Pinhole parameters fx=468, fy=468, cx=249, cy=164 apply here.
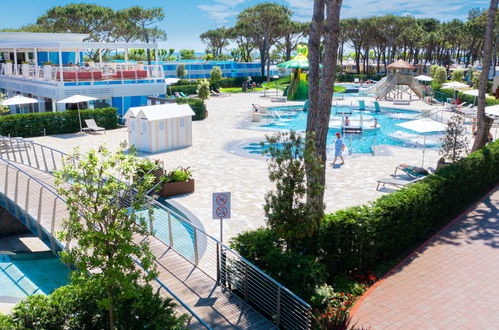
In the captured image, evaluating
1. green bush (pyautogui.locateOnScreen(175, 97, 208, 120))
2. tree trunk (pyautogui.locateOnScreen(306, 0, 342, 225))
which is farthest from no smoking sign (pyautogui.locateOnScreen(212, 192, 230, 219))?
green bush (pyautogui.locateOnScreen(175, 97, 208, 120))

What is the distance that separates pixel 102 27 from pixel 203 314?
6800cm

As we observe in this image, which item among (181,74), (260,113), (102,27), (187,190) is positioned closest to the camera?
(187,190)

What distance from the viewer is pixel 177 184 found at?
15.2m

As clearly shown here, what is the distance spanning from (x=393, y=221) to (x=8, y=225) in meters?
12.6

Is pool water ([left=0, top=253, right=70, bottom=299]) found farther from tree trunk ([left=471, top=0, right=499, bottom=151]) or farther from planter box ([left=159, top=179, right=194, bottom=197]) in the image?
tree trunk ([left=471, top=0, right=499, bottom=151])

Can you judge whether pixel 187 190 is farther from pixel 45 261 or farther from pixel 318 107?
pixel 318 107

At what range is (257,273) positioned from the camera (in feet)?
27.0

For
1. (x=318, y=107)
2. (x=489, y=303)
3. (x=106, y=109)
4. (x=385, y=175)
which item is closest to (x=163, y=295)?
(x=318, y=107)

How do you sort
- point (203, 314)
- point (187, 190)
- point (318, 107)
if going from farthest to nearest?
point (187, 190) < point (318, 107) < point (203, 314)

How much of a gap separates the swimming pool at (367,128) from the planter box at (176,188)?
22.8 ft

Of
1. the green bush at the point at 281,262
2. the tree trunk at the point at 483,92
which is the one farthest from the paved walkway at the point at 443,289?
the tree trunk at the point at 483,92

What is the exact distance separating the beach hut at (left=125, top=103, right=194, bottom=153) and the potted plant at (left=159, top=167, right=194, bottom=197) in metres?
6.35

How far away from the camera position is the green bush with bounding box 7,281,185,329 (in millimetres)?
6781

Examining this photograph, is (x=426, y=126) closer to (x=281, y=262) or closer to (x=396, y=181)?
(x=396, y=181)
